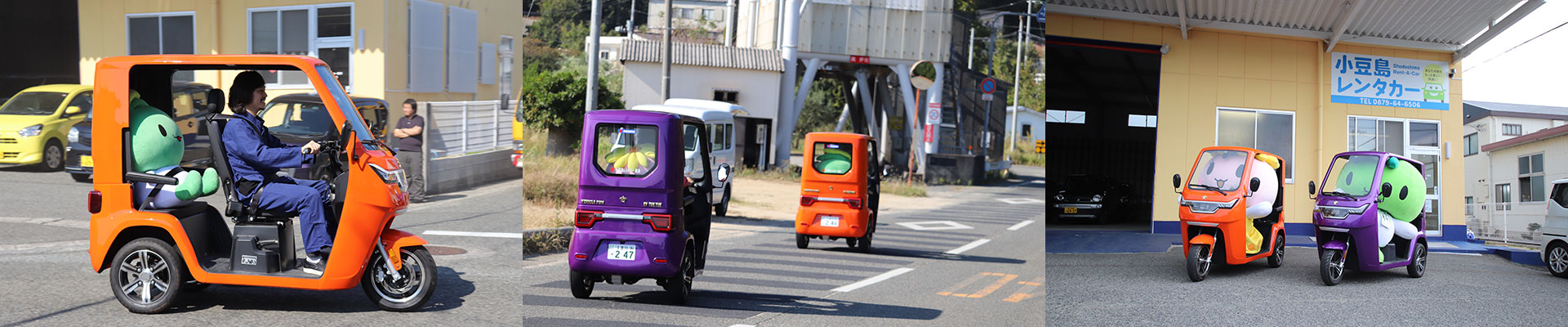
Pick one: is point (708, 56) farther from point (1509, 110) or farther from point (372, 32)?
point (1509, 110)

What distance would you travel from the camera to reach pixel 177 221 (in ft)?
16.3

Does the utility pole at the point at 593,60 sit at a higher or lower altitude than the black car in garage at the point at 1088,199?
higher

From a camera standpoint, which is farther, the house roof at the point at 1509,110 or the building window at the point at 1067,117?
the house roof at the point at 1509,110

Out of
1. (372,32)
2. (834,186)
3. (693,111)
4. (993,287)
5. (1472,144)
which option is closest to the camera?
(1472,144)

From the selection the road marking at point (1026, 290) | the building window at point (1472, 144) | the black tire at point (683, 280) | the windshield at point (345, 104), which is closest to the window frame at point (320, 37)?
the windshield at point (345, 104)

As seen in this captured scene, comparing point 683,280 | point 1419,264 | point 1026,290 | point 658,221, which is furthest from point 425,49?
point 1419,264

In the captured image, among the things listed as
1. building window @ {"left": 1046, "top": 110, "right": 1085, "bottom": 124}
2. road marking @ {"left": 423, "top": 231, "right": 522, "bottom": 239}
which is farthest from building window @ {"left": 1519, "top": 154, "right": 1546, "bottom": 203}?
road marking @ {"left": 423, "top": 231, "right": 522, "bottom": 239}

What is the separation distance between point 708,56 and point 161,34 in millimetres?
6092

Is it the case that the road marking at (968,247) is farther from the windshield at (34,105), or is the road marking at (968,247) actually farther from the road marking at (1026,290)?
the windshield at (34,105)

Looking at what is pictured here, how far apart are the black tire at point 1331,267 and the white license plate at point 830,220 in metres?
5.23

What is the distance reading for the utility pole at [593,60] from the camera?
16.1ft

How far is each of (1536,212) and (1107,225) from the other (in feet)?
5.58

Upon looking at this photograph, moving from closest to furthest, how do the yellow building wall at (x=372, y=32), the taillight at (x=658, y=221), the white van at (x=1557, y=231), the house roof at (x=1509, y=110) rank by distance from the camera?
the house roof at (x=1509, y=110) < the white van at (x=1557, y=231) < the taillight at (x=658, y=221) < the yellow building wall at (x=372, y=32)

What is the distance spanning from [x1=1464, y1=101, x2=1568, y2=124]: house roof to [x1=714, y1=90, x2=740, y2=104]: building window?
539 cm
